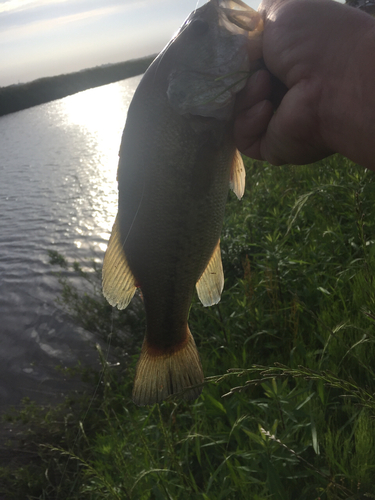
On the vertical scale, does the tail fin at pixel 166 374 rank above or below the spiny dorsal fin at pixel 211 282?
below

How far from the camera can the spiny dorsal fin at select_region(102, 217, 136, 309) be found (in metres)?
2.03

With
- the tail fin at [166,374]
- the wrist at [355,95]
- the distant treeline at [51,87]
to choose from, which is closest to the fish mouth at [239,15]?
the wrist at [355,95]

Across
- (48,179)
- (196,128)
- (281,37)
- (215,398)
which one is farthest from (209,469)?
(48,179)

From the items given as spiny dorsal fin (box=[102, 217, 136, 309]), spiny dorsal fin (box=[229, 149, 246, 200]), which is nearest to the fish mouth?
spiny dorsal fin (box=[229, 149, 246, 200])

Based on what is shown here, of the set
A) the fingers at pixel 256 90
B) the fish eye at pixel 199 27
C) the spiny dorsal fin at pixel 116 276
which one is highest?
the fish eye at pixel 199 27

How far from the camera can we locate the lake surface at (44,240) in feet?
17.6

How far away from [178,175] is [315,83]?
28.1 inches

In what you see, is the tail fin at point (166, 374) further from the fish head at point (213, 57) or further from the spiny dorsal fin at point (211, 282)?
the fish head at point (213, 57)

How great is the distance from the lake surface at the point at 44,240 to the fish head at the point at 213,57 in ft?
13.9

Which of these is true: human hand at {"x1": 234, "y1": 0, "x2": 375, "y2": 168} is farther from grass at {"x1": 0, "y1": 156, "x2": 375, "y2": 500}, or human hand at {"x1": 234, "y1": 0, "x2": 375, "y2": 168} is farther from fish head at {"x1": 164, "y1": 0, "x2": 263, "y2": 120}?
grass at {"x1": 0, "y1": 156, "x2": 375, "y2": 500}

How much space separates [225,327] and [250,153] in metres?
1.73

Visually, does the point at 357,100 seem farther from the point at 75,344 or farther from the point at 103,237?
the point at 103,237

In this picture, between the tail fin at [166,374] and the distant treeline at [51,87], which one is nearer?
the tail fin at [166,374]

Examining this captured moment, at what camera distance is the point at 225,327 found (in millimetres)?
3281
